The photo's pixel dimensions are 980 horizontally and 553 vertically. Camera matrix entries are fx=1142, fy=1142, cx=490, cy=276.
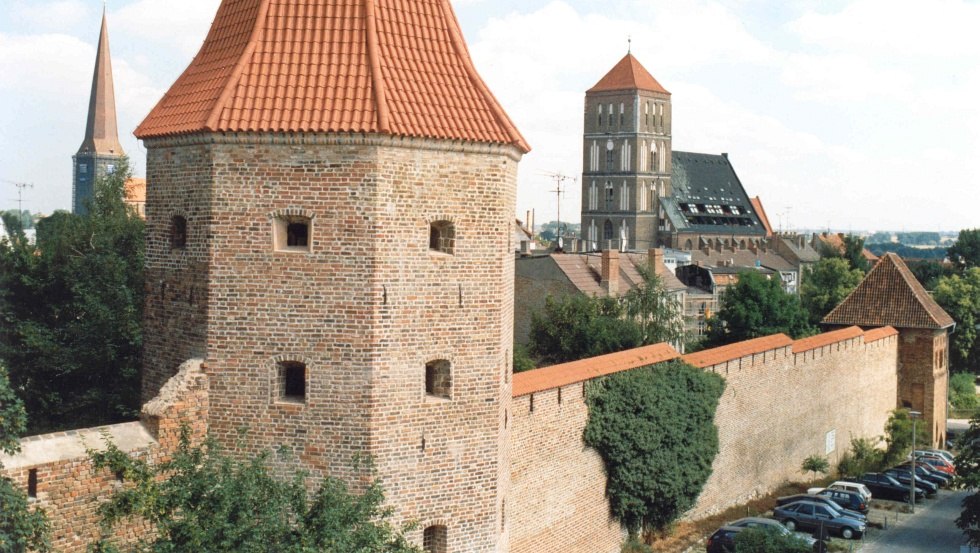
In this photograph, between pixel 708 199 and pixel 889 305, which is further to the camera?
pixel 708 199

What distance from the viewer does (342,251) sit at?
41.2ft

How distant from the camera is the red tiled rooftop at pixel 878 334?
39719 millimetres

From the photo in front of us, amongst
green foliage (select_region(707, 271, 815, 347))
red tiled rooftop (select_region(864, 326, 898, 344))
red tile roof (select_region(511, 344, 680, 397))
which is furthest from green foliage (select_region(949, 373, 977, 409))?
red tile roof (select_region(511, 344, 680, 397))

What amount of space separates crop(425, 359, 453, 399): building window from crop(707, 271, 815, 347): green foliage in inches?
1532

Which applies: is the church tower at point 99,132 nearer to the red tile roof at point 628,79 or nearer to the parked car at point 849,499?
the red tile roof at point 628,79

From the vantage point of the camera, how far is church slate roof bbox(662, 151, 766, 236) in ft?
356

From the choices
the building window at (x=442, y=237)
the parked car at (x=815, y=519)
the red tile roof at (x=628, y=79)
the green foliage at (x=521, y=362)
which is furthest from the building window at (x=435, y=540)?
the red tile roof at (x=628, y=79)

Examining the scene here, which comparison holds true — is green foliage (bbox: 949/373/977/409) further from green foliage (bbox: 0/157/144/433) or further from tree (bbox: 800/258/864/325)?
green foliage (bbox: 0/157/144/433)

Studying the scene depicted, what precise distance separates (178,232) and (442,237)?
310cm

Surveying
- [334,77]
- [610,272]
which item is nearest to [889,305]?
[610,272]

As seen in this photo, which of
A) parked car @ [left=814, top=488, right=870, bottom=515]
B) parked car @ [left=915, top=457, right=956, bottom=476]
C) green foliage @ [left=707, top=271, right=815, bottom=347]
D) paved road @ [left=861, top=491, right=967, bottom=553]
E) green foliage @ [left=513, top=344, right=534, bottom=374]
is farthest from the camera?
green foliage @ [left=707, top=271, right=815, bottom=347]

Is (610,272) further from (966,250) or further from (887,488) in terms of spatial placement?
(966,250)

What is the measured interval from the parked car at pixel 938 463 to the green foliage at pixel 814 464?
15.2ft

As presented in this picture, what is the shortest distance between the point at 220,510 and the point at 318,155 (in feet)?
13.0
